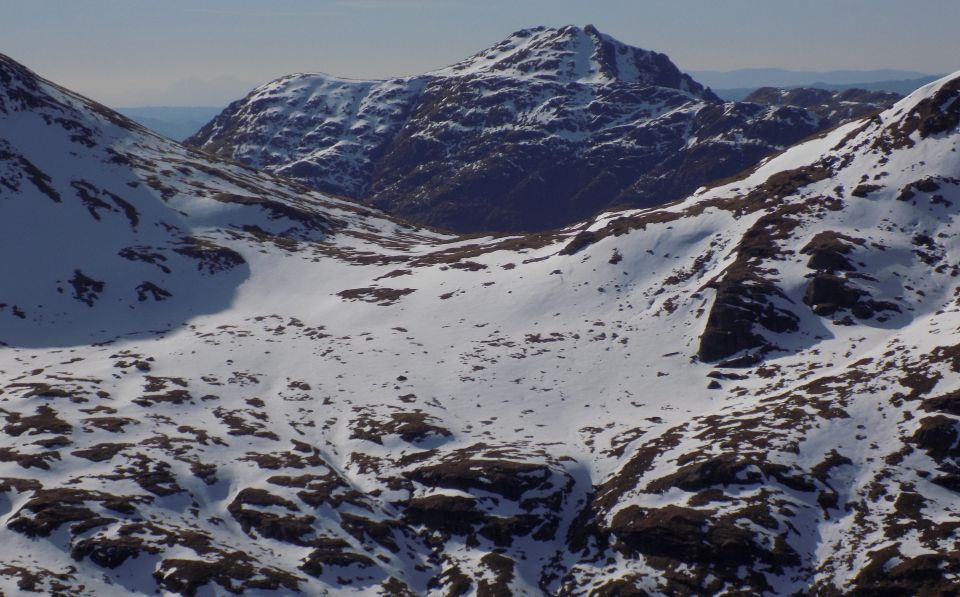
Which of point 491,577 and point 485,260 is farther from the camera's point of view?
point 485,260

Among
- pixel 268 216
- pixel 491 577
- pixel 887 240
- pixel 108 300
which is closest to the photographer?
pixel 491 577

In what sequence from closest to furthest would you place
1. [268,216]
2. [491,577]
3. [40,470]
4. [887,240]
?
[491,577]
[40,470]
[887,240]
[268,216]

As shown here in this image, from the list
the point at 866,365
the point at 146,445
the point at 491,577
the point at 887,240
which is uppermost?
the point at 887,240

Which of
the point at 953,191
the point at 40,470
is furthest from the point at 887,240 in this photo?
the point at 40,470

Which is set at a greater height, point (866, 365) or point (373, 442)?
point (866, 365)

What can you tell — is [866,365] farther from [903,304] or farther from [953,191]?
[953,191]

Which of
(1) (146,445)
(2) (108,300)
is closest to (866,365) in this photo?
(1) (146,445)

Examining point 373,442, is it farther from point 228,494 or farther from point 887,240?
point 887,240
